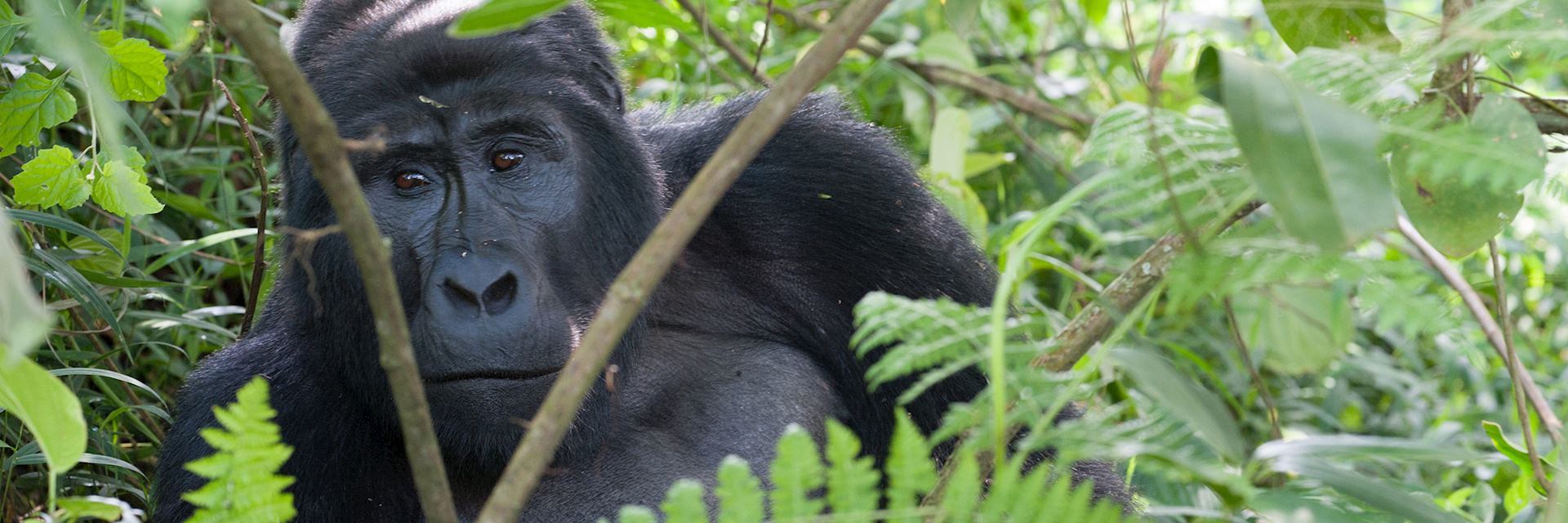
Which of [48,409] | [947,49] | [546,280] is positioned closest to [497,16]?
[48,409]

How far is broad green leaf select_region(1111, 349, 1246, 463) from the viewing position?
0.99 meters

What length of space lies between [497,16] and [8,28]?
1.54 m

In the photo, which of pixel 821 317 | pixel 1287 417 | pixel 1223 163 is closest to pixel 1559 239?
pixel 1287 417

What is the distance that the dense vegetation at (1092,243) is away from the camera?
97cm

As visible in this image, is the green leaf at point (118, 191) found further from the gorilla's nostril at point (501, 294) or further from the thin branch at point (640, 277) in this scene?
the thin branch at point (640, 277)

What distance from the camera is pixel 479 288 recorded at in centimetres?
183

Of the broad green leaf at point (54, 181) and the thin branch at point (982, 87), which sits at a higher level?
the broad green leaf at point (54, 181)

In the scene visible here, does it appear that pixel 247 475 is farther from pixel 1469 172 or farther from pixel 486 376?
pixel 1469 172

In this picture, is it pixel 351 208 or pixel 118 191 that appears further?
pixel 118 191

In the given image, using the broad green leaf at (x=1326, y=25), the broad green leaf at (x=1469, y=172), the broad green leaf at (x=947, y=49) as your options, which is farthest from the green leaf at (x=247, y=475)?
the broad green leaf at (x=947, y=49)

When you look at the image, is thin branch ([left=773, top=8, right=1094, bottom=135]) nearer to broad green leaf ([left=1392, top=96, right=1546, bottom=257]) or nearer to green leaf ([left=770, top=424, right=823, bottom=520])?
broad green leaf ([left=1392, top=96, right=1546, bottom=257])

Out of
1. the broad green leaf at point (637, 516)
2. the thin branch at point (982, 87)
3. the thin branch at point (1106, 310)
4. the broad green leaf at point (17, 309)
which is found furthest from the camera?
the thin branch at point (982, 87)

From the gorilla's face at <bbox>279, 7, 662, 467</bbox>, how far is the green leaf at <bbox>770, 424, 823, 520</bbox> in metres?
0.93

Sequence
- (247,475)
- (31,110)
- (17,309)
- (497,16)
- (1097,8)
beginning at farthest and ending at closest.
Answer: (1097,8) → (31,110) → (247,475) → (497,16) → (17,309)
